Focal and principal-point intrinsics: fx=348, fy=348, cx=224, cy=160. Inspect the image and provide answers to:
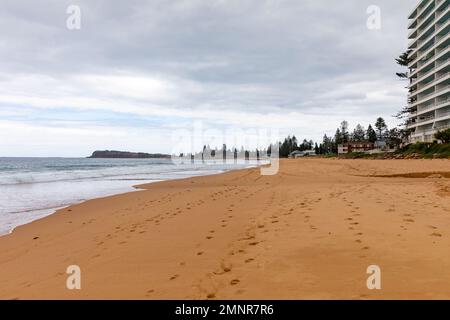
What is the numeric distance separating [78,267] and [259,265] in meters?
2.74

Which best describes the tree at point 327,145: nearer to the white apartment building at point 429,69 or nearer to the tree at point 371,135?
the tree at point 371,135

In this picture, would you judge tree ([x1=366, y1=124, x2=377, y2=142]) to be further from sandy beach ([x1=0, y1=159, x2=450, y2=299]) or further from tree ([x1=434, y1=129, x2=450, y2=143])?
sandy beach ([x1=0, y1=159, x2=450, y2=299])

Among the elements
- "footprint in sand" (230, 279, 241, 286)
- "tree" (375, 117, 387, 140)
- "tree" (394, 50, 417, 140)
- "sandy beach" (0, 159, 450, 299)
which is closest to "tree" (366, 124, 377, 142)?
"tree" (375, 117, 387, 140)

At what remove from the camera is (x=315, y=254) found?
5090 mm

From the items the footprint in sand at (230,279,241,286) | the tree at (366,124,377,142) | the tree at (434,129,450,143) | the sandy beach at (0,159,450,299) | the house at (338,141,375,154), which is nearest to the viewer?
the sandy beach at (0,159,450,299)

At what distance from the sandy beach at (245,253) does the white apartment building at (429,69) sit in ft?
220

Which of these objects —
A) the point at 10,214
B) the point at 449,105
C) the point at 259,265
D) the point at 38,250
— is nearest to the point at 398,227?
the point at 259,265

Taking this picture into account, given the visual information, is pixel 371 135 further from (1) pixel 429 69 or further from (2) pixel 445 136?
(2) pixel 445 136

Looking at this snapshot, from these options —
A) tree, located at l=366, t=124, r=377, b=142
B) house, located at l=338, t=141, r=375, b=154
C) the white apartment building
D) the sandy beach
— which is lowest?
the sandy beach

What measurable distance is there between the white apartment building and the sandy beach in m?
67.0

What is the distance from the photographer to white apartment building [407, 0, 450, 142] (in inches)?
2628

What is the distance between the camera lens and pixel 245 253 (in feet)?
17.5

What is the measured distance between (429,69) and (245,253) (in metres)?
85.2
